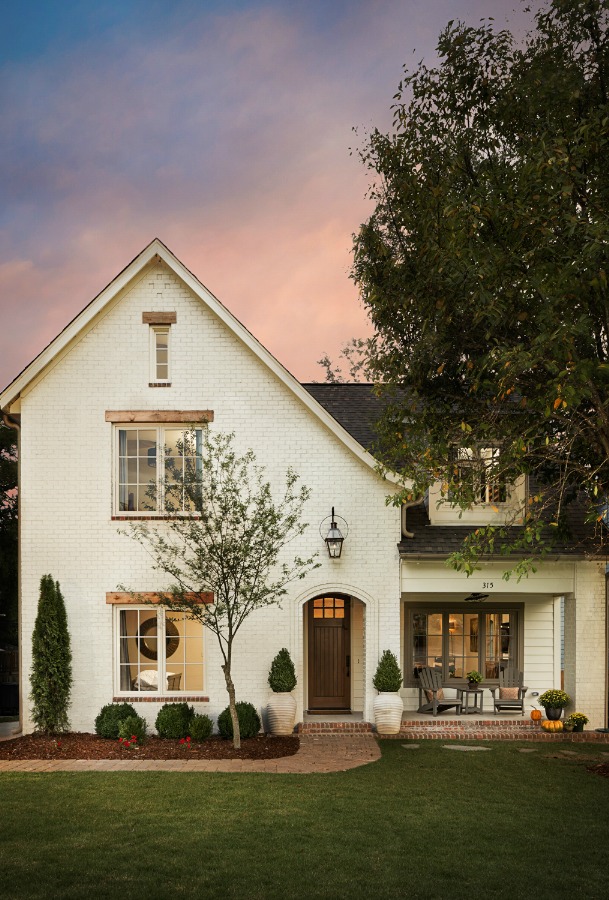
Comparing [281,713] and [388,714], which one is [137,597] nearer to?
[281,713]

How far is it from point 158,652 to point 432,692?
6188 mm

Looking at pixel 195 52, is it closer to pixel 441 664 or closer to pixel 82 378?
pixel 82 378

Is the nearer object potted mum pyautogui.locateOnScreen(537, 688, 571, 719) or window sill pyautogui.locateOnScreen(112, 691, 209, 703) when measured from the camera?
window sill pyautogui.locateOnScreen(112, 691, 209, 703)

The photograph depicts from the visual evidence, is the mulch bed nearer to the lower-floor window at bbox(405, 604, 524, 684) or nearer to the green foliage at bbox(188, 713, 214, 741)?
the green foliage at bbox(188, 713, 214, 741)

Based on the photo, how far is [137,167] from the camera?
16516 millimetres

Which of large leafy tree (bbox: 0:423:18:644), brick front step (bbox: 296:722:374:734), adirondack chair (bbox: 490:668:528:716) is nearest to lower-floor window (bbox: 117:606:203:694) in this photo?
brick front step (bbox: 296:722:374:734)

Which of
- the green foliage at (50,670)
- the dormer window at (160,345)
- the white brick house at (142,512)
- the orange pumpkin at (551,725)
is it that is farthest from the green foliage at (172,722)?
the orange pumpkin at (551,725)

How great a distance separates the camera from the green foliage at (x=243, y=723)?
14602 millimetres

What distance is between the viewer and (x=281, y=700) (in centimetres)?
1491

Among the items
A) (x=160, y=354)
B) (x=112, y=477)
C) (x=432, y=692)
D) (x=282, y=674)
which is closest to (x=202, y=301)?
(x=160, y=354)

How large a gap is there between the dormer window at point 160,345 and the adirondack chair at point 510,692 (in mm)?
9978

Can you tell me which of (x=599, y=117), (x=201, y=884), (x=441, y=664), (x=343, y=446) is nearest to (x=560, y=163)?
(x=599, y=117)

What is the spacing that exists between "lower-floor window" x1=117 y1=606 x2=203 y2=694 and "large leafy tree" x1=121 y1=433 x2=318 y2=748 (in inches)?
24.9

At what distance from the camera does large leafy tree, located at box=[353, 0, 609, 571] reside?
9.77 meters
